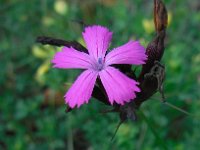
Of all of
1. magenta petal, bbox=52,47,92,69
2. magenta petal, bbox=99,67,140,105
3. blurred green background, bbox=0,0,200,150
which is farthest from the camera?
blurred green background, bbox=0,0,200,150

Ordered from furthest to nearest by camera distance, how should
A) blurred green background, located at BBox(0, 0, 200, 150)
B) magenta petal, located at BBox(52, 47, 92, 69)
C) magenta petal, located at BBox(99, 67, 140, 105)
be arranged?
blurred green background, located at BBox(0, 0, 200, 150), magenta petal, located at BBox(52, 47, 92, 69), magenta petal, located at BBox(99, 67, 140, 105)

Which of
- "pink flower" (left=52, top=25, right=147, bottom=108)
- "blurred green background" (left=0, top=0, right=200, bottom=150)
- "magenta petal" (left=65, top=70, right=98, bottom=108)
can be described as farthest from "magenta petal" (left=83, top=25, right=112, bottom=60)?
"blurred green background" (left=0, top=0, right=200, bottom=150)

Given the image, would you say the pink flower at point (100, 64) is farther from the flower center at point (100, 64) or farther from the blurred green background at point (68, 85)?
the blurred green background at point (68, 85)

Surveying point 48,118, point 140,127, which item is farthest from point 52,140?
point 140,127

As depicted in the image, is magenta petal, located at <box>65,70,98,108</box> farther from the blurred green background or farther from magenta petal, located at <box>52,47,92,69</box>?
the blurred green background

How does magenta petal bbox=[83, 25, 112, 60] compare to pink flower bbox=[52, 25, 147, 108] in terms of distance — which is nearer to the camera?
pink flower bbox=[52, 25, 147, 108]

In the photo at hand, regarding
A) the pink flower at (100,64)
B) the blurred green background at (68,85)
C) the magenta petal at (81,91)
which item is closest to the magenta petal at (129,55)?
the pink flower at (100,64)
